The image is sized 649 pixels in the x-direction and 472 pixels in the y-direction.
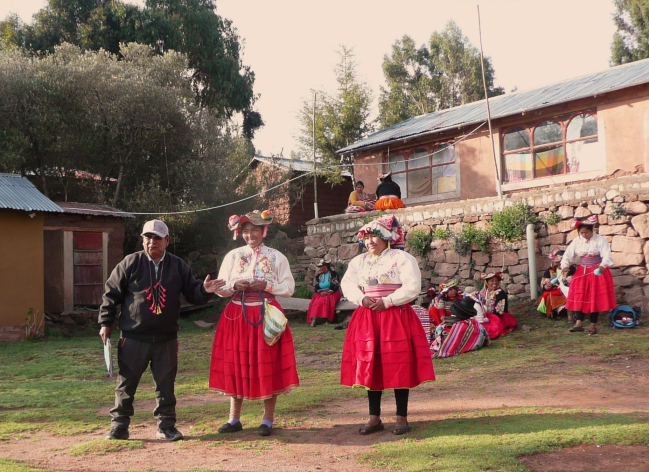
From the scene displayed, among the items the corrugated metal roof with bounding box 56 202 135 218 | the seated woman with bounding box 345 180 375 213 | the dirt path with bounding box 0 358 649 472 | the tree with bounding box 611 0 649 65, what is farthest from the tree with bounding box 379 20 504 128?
the dirt path with bounding box 0 358 649 472

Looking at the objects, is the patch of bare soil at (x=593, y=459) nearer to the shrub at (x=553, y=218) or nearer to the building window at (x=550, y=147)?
the shrub at (x=553, y=218)

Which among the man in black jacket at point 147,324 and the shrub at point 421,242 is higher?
the shrub at point 421,242

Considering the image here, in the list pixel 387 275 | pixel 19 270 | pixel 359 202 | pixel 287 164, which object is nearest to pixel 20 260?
pixel 19 270

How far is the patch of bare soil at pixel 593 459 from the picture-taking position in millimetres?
3642

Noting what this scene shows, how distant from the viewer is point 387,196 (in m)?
14.3

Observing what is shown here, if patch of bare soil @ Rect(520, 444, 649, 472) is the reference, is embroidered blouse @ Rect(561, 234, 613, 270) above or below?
above

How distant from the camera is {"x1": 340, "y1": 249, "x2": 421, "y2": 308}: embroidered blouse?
15.5 feet

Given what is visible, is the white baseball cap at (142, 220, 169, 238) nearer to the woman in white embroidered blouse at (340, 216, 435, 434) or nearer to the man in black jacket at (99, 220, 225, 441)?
the man in black jacket at (99, 220, 225, 441)

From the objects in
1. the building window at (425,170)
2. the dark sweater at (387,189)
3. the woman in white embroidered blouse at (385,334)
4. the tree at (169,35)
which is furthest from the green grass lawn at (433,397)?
the tree at (169,35)

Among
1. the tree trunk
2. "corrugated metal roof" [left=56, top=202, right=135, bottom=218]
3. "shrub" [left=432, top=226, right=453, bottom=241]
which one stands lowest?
"shrub" [left=432, top=226, right=453, bottom=241]

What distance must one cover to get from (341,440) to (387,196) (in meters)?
10.2

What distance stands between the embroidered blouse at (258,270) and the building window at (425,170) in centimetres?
1171

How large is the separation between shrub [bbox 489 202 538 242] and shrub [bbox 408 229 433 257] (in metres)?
1.75

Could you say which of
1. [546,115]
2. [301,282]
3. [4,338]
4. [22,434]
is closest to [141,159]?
[301,282]
